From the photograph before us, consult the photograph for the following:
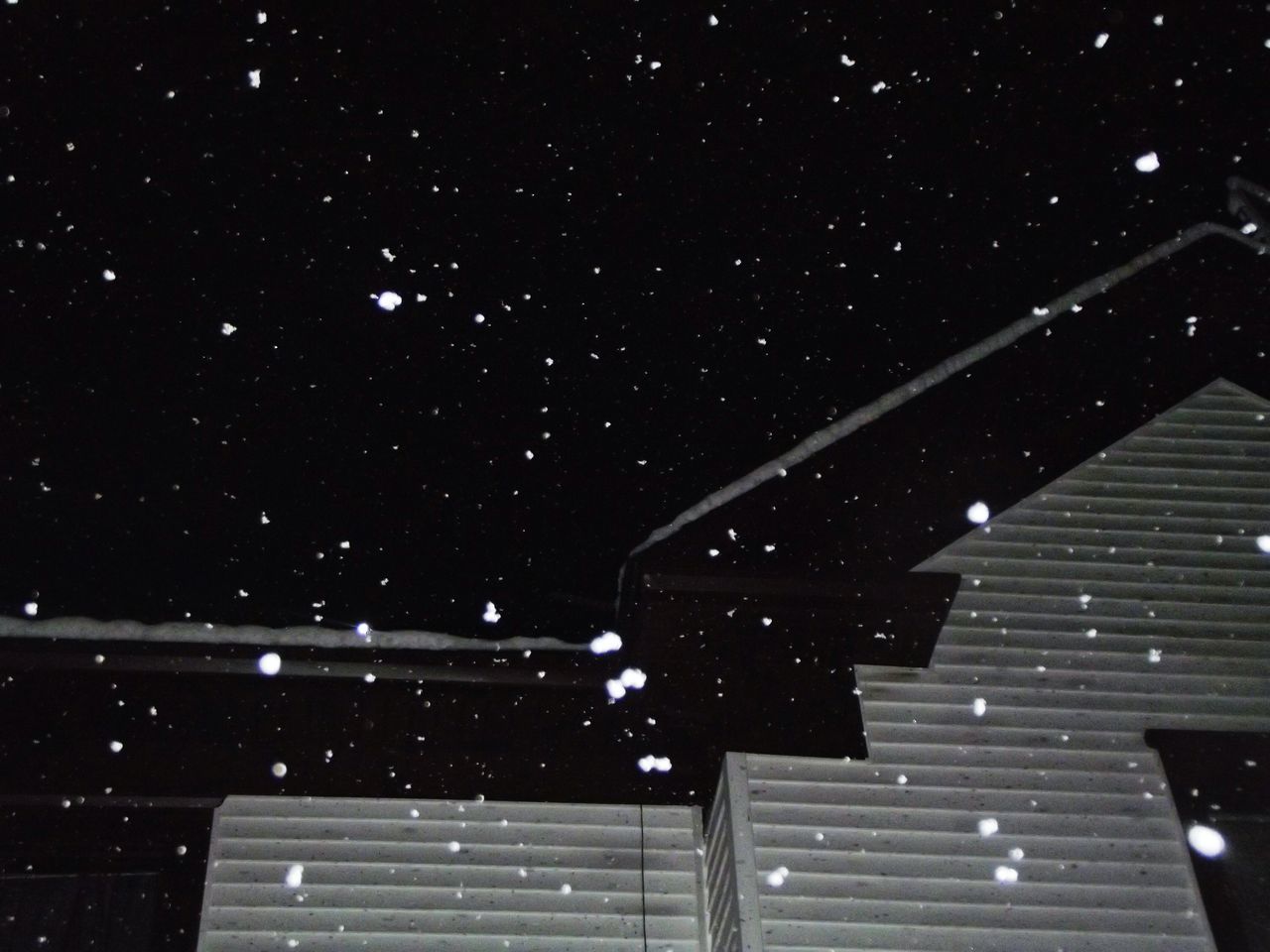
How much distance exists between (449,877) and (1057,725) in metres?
2.40

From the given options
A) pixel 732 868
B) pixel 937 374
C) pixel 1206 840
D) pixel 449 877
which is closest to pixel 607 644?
pixel 732 868

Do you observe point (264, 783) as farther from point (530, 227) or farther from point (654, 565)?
point (530, 227)

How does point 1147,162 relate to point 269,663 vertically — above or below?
above

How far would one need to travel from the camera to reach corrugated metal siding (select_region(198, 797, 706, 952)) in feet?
14.2

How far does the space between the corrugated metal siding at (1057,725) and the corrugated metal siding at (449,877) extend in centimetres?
58

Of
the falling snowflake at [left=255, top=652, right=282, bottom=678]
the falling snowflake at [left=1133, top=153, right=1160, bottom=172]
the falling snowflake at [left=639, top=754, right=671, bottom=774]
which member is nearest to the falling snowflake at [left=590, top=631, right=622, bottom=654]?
the falling snowflake at [left=639, top=754, right=671, bottom=774]

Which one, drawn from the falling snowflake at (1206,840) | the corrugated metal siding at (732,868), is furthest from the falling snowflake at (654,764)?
the falling snowflake at (1206,840)

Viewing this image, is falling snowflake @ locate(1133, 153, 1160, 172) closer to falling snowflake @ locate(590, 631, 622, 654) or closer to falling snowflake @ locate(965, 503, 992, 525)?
falling snowflake @ locate(965, 503, 992, 525)

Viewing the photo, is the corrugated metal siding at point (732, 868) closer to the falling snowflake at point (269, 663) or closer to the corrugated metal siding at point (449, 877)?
the corrugated metal siding at point (449, 877)

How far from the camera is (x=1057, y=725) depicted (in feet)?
15.0

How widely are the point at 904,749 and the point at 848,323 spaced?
6.57 feet

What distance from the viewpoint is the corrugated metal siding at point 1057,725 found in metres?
4.10

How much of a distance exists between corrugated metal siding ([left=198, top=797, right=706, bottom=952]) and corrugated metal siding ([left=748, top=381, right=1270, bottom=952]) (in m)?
0.58

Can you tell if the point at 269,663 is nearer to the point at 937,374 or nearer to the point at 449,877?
the point at 449,877
